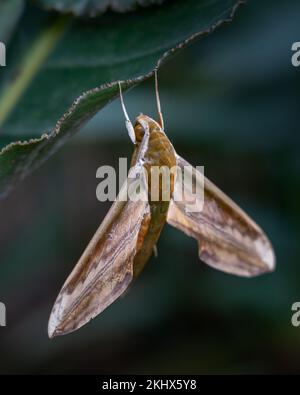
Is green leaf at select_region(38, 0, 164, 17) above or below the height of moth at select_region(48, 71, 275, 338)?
above

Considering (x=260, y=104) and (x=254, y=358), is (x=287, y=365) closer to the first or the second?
(x=254, y=358)

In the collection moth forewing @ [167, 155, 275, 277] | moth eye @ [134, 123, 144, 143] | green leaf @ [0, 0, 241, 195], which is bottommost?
moth forewing @ [167, 155, 275, 277]

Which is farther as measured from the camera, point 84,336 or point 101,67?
point 84,336

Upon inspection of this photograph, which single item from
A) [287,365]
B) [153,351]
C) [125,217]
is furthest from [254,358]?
[125,217]

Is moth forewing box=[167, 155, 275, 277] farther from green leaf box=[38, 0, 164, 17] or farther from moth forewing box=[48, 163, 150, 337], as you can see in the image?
green leaf box=[38, 0, 164, 17]

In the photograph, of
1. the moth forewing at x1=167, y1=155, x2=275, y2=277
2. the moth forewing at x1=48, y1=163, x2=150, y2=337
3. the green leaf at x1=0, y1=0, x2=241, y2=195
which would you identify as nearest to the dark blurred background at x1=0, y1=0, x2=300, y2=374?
the green leaf at x1=0, y1=0, x2=241, y2=195
